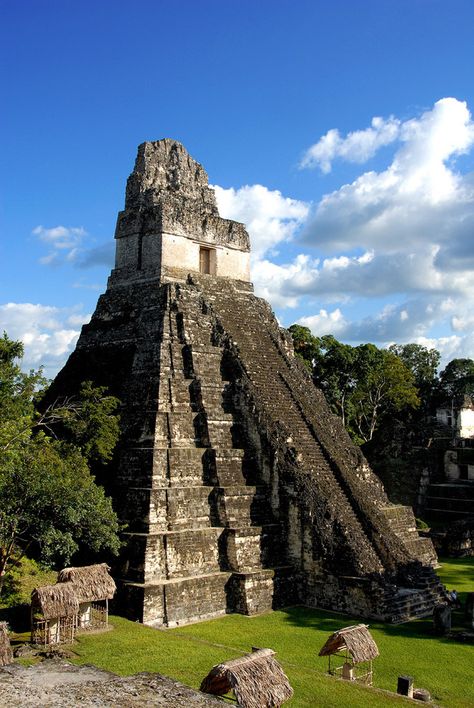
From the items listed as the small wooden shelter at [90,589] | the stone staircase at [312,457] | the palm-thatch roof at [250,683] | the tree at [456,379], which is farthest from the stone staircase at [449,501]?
the tree at [456,379]

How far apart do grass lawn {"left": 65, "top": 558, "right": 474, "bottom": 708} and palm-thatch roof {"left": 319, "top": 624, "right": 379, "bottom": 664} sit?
1.45 feet

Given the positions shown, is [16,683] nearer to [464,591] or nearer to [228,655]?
[228,655]

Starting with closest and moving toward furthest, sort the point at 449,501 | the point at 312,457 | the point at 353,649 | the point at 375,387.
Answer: the point at 353,649 → the point at 312,457 → the point at 449,501 → the point at 375,387

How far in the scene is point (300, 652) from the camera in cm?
1235

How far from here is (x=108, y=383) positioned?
1820cm

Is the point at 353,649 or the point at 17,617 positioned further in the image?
the point at 17,617

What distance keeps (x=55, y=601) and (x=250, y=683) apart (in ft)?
16.4

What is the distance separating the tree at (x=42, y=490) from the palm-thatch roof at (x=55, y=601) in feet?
2.25

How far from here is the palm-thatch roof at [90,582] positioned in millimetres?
12727

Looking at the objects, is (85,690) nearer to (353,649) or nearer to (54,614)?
(353,649)

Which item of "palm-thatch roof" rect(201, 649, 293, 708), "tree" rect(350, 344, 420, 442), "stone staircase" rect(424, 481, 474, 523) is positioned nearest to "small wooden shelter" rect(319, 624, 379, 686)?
"palm-thatch roof" rect(201, 649, 293, 708)

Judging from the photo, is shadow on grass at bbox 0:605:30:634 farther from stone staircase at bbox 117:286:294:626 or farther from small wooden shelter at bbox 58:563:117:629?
stone staircase at bbox 117:286:294:626

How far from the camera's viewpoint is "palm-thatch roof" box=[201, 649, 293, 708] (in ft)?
27.6

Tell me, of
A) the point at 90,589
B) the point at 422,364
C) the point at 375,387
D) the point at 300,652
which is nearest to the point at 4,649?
the point at 90,589
